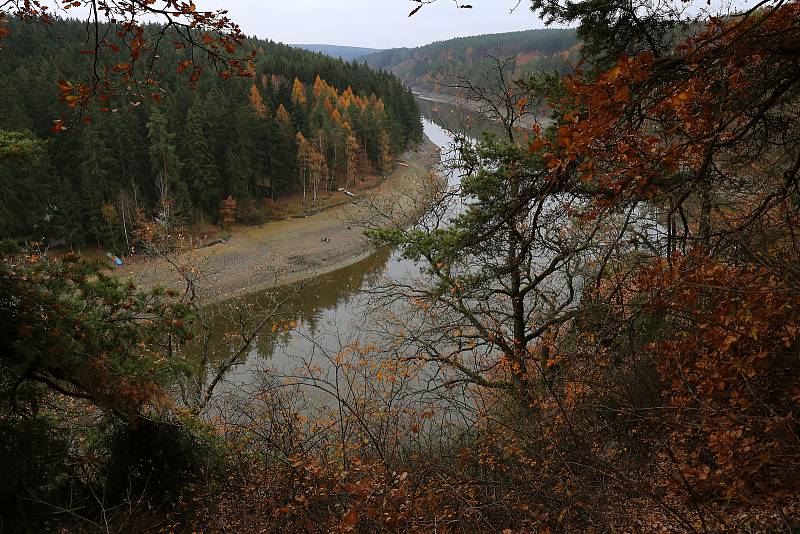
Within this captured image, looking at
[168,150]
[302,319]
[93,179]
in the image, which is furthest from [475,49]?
[302,319]

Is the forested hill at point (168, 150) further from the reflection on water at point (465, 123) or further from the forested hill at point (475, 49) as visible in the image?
the forested hill at point (475, 49)

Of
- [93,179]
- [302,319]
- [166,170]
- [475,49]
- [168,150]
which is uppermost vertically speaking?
[475,49]

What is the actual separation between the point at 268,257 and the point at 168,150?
8.92 meters

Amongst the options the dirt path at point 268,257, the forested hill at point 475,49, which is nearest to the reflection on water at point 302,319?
the dirt path at point 268,257

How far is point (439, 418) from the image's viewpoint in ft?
42.5

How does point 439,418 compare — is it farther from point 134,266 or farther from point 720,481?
point 134,266

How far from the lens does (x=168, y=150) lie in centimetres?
3100

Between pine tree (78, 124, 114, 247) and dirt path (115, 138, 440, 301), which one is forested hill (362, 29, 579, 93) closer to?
dirt path (115, 138, 440, 301)

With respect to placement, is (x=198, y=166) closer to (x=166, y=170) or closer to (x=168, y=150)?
(x=166, y=170)

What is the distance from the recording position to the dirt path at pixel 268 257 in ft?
86.4

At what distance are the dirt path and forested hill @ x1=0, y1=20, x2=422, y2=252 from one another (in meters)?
2.38

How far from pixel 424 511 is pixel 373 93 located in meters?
63.2

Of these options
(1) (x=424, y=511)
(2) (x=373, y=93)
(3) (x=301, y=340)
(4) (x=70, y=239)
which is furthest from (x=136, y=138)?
(2) (x=373, y=93)

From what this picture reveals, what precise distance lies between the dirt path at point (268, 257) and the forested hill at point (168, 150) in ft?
7.82
